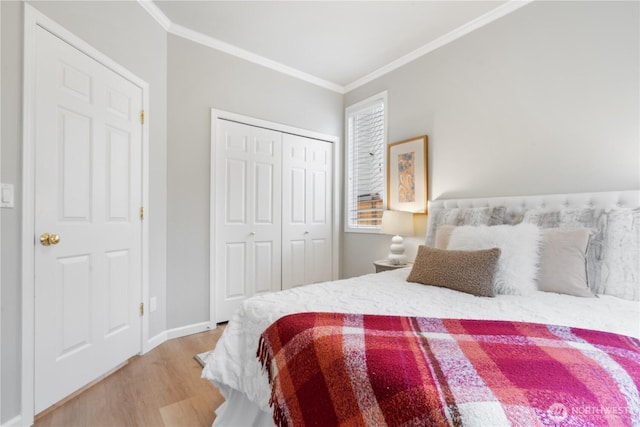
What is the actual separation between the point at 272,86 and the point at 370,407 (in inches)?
125

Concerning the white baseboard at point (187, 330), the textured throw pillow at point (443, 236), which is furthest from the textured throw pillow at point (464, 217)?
the white baseboard at point (187, 330)

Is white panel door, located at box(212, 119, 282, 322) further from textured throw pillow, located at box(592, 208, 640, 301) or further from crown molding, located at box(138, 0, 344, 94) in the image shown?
textured throw pillow, located at box(592, 208, 640, 301)

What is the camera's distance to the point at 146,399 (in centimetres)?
170

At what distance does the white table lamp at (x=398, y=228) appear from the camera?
2812mm

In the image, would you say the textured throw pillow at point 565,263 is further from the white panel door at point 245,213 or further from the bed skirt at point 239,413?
the white panel door at point 245,213

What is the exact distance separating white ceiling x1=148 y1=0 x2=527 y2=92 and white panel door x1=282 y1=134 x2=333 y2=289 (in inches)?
35.5

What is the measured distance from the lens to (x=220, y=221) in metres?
2.88

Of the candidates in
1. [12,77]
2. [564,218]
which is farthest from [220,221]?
[564,218]

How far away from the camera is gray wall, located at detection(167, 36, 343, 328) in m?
2.58

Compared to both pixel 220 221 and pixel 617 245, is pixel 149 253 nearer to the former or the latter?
pixel 220 221

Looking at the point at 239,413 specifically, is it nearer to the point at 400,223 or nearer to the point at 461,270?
the point at 461,270

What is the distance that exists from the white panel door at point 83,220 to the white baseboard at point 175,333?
5.5 inches

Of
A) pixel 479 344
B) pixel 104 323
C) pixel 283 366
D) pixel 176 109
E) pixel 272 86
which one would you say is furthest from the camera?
pixel 272 86

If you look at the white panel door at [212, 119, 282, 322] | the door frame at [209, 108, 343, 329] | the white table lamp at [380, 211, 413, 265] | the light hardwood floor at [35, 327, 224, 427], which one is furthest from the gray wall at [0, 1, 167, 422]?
the white table lamp at [380, 211, 413, 265]
